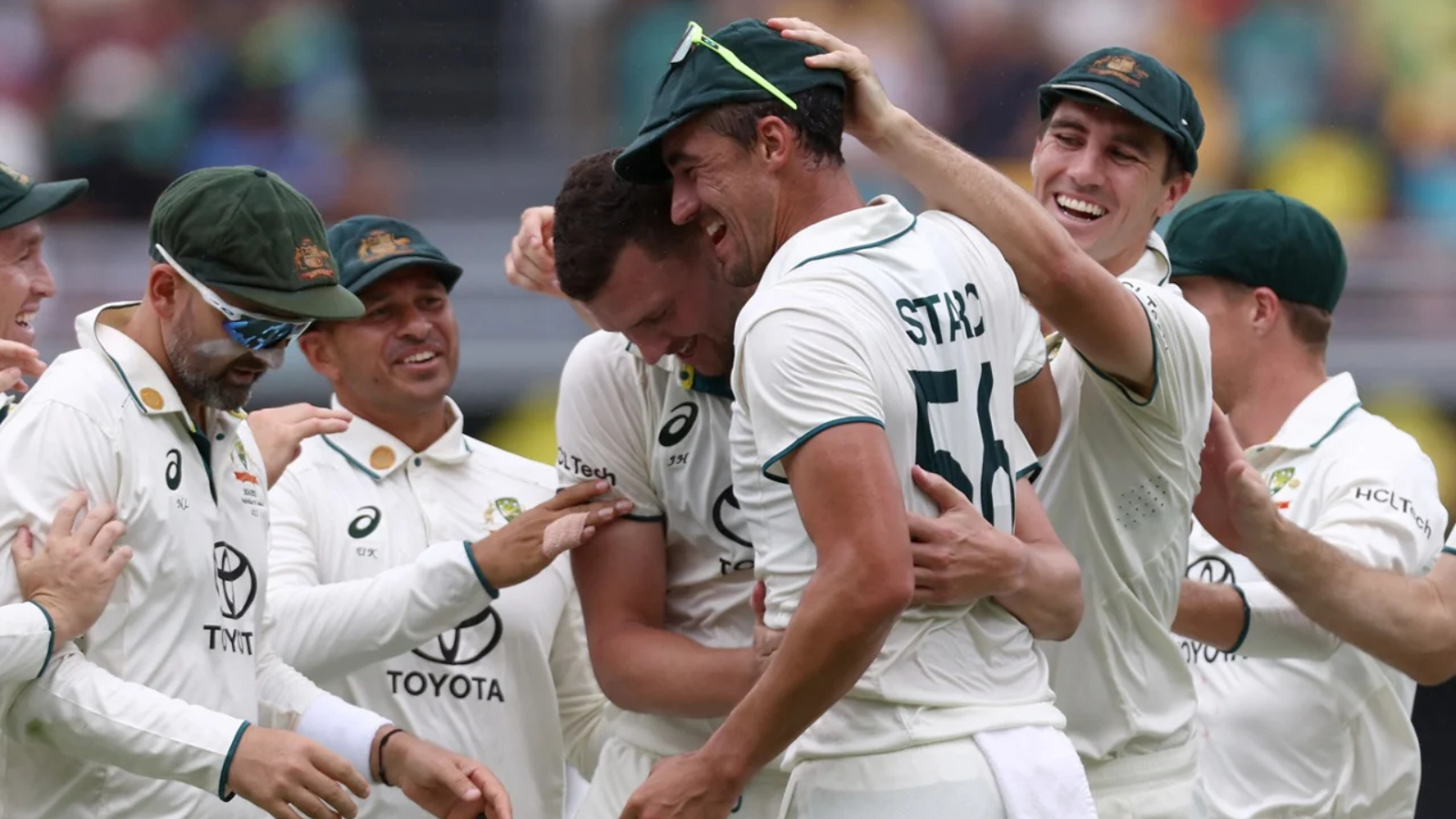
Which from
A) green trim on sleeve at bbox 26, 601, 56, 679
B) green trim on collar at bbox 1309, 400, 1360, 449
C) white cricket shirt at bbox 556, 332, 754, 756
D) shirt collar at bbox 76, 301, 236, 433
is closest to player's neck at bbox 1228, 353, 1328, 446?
green trim on collar at bbox 1309, 400, 1360, 449

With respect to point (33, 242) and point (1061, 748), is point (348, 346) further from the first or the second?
point (1061, 748)

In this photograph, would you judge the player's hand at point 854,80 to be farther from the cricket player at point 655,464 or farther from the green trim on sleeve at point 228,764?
the green trim on sleeve at point 228,764

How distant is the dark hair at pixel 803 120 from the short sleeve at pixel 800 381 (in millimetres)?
389

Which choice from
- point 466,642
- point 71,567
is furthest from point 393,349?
point 71,567

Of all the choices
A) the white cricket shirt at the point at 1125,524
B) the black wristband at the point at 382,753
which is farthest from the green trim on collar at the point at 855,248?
the black wristband at the point at 382,753

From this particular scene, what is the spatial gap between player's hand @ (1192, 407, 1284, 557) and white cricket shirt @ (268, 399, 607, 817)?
1.59 m

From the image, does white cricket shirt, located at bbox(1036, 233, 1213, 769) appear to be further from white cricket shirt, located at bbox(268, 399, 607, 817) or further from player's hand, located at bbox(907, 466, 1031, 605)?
white cricket shirt, located at bbox(268, 399, 607, 817)

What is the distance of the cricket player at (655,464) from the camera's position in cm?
395

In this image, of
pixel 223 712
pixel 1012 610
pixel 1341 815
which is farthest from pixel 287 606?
pixel 1341 815

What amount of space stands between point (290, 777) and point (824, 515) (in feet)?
4.25

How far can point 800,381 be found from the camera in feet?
10.1

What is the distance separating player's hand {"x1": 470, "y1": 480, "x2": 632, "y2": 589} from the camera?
4.18 metres

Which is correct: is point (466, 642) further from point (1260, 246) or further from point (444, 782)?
point (1260, 246)

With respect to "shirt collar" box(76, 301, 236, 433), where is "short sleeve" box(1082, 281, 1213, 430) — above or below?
above
